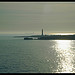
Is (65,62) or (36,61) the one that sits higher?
(36,61)

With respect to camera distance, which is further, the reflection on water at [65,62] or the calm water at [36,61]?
the reflection on water at [65,62]

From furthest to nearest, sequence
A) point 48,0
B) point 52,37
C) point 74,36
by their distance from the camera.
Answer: point 52,37, point 74,36, point 48,0

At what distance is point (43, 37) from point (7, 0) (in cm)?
15909

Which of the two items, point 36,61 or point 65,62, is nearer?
point 36,61

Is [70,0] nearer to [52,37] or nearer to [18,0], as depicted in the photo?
[18,0]

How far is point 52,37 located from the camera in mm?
168750

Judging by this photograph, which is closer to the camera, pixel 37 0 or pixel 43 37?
pixel 37 0

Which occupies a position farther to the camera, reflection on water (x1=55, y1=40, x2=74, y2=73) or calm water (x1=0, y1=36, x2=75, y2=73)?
reflection on water (x1=55, y1=40, x2=74, y2=73)

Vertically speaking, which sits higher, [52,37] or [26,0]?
[26,0]

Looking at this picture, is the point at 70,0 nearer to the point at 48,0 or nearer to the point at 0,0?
the point at 48,0

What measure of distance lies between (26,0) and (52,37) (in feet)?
552

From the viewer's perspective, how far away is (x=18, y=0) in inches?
56.0

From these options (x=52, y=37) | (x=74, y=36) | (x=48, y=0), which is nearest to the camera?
(x=48, y=0)

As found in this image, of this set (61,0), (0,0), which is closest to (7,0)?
(0,0)
